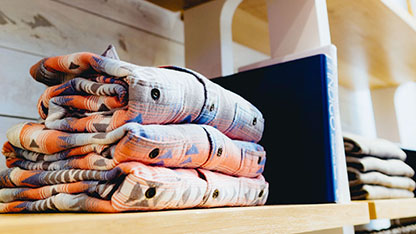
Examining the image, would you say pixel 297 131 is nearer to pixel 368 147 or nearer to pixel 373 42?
pixel 368 147

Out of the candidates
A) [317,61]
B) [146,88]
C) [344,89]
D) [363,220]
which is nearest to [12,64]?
[146,88]

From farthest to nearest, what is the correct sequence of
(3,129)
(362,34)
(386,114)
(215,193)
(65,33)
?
(386,114), (362,34), (65,33), (3,129), (215,193)

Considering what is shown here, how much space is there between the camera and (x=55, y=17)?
75cm

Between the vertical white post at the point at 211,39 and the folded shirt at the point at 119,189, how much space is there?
0.44 m

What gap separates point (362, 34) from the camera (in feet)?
3.62

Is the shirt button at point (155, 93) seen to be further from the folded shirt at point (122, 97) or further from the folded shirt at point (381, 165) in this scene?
the folded shirt at point (381, 165)

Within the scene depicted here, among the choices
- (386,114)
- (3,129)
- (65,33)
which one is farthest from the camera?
(386,114)

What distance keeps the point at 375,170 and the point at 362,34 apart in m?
0.40

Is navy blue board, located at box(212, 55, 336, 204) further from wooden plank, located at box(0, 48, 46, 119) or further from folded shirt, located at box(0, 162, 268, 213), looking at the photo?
wooden plank, located at box(0, 48, 46, 119)

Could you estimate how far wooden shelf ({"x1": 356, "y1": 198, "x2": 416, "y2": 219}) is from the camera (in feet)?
2.31

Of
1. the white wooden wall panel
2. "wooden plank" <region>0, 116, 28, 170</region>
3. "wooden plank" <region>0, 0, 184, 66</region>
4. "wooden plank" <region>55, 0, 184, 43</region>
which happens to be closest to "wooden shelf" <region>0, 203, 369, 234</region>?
"wooden plank" <region>0, 116, 28, 170</region>

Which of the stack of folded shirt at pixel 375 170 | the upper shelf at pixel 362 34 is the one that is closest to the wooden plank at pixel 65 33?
the upper shelf at pixel 362 34

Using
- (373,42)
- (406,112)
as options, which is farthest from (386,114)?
(373,42)

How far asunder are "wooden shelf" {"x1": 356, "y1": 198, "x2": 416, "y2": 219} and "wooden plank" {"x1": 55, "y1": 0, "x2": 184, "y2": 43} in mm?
585
